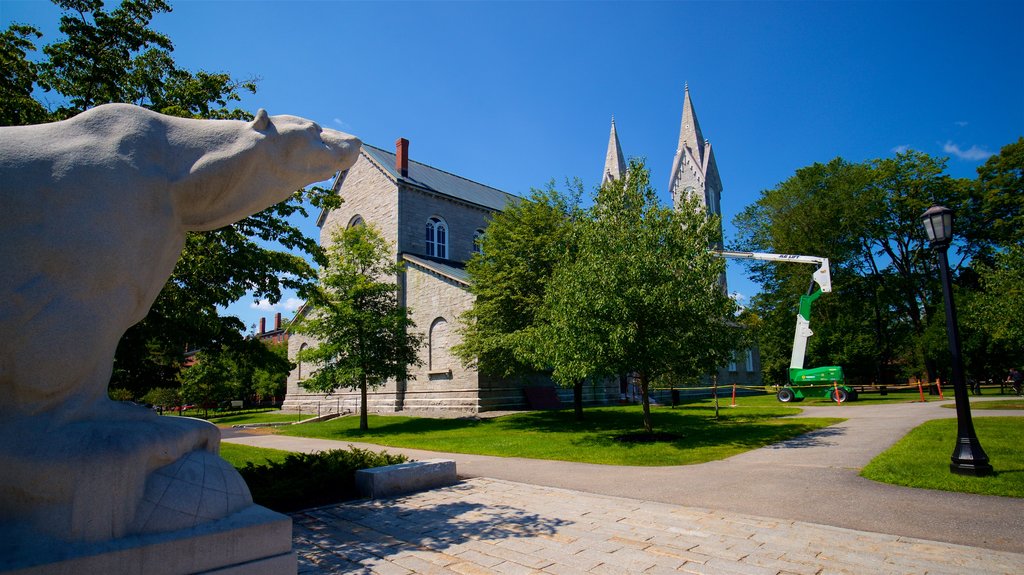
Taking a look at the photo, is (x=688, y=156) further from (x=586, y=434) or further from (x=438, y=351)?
(x=586, y=434)

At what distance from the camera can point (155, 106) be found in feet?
27.4

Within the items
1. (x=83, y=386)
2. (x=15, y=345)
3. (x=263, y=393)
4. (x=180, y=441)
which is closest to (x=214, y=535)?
(x=180, y=441)

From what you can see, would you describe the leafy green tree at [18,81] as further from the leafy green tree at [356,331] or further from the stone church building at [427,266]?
the stone church building at [427,266]

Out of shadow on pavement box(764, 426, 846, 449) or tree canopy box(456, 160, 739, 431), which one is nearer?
shadow on pavement box(764, 426, 846, 449)

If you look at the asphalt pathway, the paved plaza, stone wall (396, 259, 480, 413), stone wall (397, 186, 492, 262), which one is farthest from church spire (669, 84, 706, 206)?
the paved plaza

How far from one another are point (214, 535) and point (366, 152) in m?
33.2

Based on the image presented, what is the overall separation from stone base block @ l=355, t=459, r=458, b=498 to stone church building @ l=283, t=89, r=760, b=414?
622 inches

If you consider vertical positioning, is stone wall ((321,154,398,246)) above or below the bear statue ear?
above

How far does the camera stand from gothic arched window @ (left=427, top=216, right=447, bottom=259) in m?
33.4

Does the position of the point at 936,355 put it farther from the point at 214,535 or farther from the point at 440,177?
the point at 214,535

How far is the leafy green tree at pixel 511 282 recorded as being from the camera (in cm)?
2123

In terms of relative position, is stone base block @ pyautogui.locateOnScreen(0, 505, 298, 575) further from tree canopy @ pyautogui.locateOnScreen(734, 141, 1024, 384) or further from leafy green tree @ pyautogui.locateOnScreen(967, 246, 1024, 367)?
tree canopy @ pyautogui.locateOnScreen(734, 141, 1024, 384)

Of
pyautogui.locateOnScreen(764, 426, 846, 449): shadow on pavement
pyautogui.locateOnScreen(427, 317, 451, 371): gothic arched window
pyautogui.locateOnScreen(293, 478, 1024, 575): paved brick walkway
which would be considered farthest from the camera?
pyautogui.locateOnScreen(427, 317, 451, 371): gothic arched window

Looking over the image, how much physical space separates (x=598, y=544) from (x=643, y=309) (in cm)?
976
